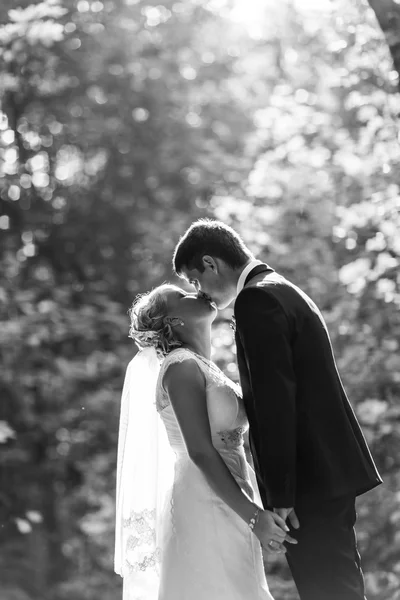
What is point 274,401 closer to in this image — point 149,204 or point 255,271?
point 255,271

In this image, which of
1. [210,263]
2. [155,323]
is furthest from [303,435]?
[155,323]

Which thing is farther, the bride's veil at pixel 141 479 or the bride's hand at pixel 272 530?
the bride's veil at pixel 141 479

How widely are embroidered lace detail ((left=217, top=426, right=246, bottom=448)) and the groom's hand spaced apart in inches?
19.2

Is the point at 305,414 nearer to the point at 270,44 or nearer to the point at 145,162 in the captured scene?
the point at 145,162

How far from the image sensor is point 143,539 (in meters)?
3.98

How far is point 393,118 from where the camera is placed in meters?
6.70

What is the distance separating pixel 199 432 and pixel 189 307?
58cm

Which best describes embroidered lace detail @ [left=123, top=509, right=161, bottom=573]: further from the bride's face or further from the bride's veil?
the bride's face

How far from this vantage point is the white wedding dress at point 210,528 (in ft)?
12.2

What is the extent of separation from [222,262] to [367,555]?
6.03m

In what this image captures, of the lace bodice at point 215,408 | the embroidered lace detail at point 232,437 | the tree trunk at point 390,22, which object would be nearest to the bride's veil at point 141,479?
the lace bodice at point 215,408

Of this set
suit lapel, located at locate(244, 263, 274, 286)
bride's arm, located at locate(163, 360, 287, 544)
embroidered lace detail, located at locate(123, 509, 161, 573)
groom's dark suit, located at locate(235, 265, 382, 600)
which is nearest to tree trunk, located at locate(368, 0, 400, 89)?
suit lapel, located at locate(244, 263, 274, 286)

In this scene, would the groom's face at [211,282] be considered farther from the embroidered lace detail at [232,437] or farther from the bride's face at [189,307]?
the embroidered lace detail at [232,437]

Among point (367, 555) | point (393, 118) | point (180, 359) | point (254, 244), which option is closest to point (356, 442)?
point (180, 359)
